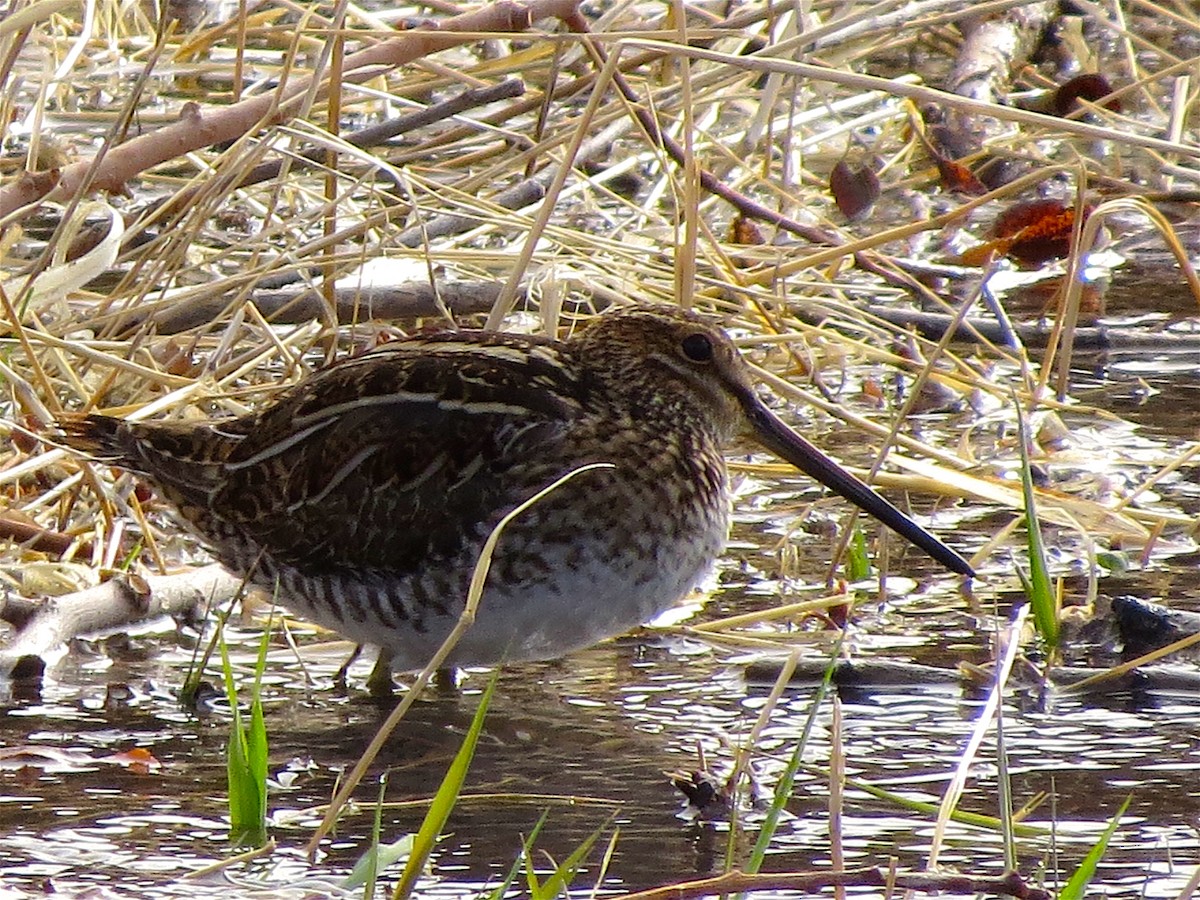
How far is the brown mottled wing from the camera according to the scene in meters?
3.73

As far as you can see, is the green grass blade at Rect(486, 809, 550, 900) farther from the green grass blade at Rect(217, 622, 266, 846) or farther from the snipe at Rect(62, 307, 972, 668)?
the snipe at Rect(62, 307, 972, 668)

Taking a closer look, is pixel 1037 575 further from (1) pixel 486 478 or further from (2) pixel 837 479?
(1) pixel 486 478

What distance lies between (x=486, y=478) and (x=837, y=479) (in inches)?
27.6

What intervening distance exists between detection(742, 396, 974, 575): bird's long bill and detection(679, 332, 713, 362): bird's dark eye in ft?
0.37

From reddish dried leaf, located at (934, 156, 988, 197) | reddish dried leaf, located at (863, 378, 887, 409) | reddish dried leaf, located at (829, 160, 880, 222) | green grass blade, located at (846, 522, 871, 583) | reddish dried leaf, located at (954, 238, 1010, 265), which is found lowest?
green grass blade, located at (846, 522, 871, 583)

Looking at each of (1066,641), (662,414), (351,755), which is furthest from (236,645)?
(1066,641)

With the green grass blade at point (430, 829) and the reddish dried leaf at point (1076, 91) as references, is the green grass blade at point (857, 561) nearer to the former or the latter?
the green grass blade at point (430, 829)

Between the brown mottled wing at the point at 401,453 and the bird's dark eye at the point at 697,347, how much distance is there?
24 centimetres

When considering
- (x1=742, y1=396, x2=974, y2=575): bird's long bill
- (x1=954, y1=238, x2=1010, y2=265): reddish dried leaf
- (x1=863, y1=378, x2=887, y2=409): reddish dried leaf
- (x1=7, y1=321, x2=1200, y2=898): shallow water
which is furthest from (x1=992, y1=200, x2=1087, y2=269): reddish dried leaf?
(x1=742, y1=396, x2=974, y2=575): bird's long bill

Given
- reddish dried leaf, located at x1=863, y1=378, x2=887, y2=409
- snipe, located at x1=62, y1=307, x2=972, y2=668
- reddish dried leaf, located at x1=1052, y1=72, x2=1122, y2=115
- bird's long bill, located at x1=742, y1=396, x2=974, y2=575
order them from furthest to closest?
1. reddish dried leaf, located at x1=1052, y1=72, x2=1122, y2=115
2. reddish dried leaf, located at x1=863, y1=378, x2=887, y2=409
3. bird's long bill, located at x1=742, y1=396, x2=974, y2=575
4. snipe, located at x1=62, y1=307, x2=972, y2=668

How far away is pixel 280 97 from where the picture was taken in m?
4.22

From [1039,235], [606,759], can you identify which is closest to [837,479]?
[606,759]

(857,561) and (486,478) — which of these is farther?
(857,561)

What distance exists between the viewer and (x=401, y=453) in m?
3.78
